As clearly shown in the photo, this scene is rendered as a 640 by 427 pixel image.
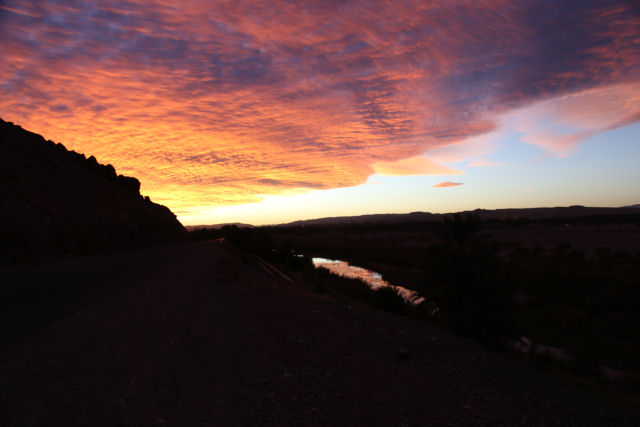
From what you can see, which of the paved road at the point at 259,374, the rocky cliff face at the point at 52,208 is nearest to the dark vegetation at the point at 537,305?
the paved road at the point at 259,374

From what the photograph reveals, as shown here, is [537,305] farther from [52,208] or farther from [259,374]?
[52,208]

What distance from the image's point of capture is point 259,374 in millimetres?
5969

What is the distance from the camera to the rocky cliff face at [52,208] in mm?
26500

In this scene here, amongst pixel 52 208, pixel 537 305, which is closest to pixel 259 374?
pixel 537 305

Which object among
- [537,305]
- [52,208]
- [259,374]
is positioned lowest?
→ [537,305]

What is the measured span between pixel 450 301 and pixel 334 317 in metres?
2.68

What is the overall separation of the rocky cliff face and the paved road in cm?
1883

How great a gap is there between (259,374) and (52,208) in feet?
113

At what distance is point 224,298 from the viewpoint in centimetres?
1302

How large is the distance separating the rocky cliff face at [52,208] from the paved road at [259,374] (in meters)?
18.8

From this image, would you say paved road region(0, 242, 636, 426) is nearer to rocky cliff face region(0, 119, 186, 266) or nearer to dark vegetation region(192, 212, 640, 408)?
dark vegetation region(192, 212, 640, 408)

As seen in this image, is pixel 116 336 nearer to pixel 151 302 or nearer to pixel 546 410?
pixel 151 302

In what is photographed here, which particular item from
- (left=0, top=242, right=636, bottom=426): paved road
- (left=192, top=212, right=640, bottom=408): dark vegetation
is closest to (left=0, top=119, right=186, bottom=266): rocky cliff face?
(left=192, top=212, right=640, bottom=408): dark vegetation

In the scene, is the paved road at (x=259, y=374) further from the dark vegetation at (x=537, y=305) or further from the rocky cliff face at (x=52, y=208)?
the rocky cliff face at (x=52, y=208)
